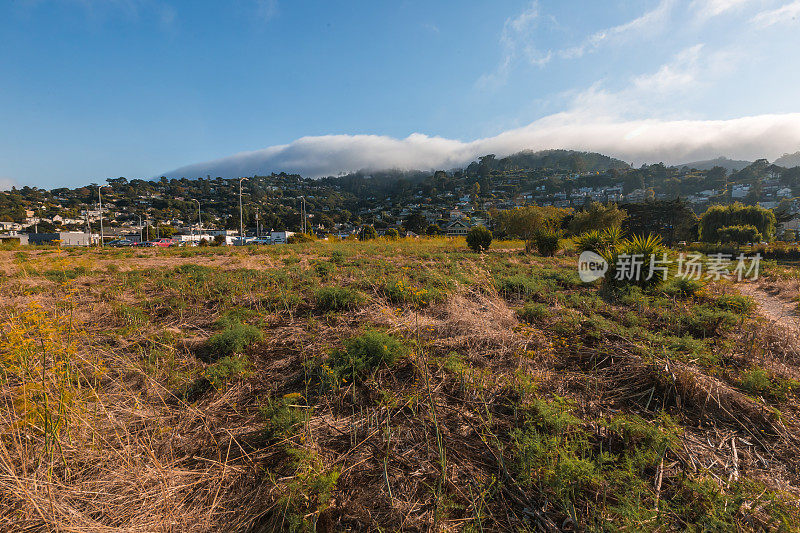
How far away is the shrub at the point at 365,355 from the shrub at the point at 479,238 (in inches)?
727

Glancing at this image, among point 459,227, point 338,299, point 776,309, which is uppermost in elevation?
point 459,227

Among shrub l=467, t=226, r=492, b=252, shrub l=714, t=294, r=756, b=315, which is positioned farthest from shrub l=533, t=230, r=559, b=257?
shrub l=714, t=294, r=756, b=315

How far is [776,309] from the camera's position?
262 inches

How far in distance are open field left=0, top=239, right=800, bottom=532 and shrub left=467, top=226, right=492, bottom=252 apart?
53.6ft

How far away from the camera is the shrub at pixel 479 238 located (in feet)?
68.3

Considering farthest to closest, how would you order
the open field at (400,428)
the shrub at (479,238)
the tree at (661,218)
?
the tree at (661,218), the shrub at (479,238), the open field at (400,428)

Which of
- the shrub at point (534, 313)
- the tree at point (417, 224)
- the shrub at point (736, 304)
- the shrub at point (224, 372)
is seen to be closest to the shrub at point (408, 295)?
the shrub at point (534, 313)

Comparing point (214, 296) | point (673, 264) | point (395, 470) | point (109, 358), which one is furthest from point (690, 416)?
point (214, 296)

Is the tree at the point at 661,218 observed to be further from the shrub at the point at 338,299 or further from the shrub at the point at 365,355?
the shrub at the point at 365,355

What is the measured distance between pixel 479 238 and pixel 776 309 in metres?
14.9

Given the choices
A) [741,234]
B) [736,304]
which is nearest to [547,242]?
[736,304]

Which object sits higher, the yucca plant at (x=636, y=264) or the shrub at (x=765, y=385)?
the yucca plant at (x=636, y=264)

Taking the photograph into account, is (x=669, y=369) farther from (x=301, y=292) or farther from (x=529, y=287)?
(x=301, y=292)

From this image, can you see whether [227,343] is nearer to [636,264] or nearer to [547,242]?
[636,264]
